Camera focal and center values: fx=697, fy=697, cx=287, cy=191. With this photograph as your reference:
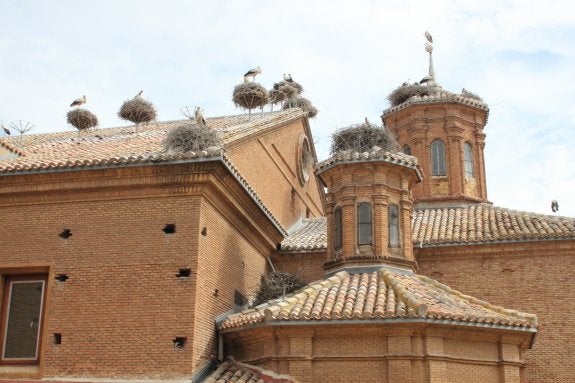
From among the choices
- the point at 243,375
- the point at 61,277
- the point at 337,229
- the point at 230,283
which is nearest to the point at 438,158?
the point at 337,229

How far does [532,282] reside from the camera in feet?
56.9

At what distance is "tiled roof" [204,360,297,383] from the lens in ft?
43.0

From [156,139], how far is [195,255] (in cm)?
507

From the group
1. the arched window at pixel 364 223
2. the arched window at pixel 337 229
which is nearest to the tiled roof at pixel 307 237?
the arched window at pixel 337 229

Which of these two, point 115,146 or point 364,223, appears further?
point 115,146

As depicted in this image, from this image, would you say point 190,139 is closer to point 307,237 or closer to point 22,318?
point 22,318

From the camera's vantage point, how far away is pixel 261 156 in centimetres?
1919

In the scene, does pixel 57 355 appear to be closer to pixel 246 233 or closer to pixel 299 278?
pixel 246 233

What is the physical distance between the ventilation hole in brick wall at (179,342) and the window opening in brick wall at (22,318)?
9.58 feet

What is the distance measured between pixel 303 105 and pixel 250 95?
538cm

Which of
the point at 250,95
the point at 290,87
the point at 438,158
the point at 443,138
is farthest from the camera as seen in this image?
the point at 290,87

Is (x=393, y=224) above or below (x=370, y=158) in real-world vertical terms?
below

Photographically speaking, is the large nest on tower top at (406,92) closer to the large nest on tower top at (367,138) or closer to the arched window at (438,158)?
the arched window at (438,158)

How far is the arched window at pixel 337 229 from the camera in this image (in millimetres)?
16416
